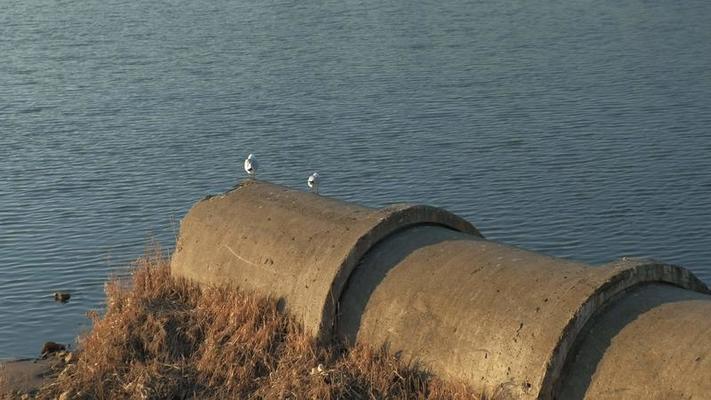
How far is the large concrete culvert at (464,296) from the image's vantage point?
10.1 metres

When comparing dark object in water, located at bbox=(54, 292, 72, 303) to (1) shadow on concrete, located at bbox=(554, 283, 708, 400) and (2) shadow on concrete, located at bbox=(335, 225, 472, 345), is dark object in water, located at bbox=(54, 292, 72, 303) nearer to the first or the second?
(2) shadow on concrete, located at bbox=(335, 225, 472, 345)

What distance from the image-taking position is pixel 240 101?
30.9 m

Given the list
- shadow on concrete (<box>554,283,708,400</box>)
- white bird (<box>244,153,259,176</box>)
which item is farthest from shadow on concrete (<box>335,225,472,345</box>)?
white bird (<box>244,153,259,176</box>)

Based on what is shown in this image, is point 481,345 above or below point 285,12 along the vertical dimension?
below

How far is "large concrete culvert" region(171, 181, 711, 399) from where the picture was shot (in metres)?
10.1

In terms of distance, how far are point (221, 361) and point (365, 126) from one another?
15.6 m

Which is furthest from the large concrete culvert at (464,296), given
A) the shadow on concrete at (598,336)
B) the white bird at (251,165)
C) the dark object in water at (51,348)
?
the white bird at (251,165)

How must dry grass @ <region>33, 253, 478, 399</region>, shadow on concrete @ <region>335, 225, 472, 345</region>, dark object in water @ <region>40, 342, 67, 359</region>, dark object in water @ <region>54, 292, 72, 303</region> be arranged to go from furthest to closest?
dark object in water @ <region>54, 292, 72, 303</region> → dark object in water @ <region>40, 342, 67, 359</region> → shadow on concrete @ <region>335, 225, 472, 345</region> → dry grass @ <region>33, 253, 478, 399</region>

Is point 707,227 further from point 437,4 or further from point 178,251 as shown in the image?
point 437,4

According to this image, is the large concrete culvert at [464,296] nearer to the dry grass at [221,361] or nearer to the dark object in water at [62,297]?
the dry grass at [221,361]

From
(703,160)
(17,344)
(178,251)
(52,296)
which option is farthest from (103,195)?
(703,160)

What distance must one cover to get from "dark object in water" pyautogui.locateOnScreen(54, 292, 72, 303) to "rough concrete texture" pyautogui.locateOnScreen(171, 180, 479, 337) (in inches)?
155

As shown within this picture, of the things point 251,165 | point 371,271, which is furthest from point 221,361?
point 251,165

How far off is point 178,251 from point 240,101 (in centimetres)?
1609
